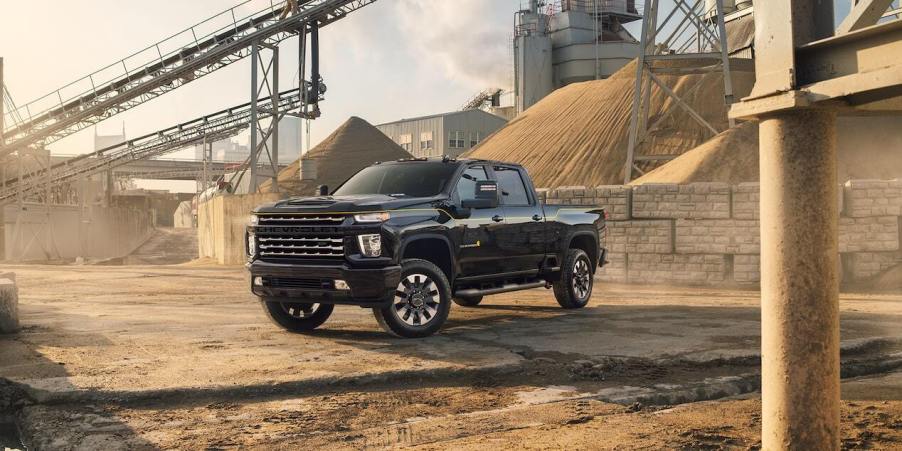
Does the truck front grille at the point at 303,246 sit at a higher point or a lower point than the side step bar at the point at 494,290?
higher

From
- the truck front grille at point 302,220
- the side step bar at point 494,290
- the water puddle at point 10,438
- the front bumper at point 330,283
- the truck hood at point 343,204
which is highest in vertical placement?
the truck hood at point 343,204

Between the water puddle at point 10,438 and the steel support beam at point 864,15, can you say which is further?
the water puddle at point 10,438

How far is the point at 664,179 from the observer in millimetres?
28312

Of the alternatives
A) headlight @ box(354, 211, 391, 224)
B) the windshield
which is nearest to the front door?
the windshield

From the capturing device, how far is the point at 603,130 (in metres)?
41.6

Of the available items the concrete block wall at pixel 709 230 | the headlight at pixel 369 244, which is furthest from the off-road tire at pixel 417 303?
the concrete block wall at pixel 709 230

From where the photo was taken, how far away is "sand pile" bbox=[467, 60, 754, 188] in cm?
3903

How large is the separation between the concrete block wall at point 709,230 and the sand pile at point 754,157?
364 inches

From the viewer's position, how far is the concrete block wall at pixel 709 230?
56.5ft

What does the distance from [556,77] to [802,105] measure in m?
65.0

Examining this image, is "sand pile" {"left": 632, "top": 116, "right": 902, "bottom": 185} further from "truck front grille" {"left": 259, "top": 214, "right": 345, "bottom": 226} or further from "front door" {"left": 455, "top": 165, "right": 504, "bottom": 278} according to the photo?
"truck front grille" {"left": 259, "top": 214, "right": 345, "bottom": 226}

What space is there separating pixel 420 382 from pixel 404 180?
12.4 ft

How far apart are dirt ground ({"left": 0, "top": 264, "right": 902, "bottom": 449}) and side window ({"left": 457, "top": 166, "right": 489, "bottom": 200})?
1677mm

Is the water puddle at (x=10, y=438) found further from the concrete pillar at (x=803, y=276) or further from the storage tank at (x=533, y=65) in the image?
→ the storage tank at (x=533, y=65)
